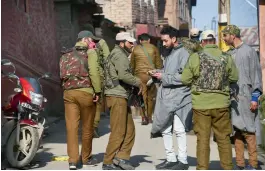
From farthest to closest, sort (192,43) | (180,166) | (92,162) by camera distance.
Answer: (92,162), (192,43), (180,166)

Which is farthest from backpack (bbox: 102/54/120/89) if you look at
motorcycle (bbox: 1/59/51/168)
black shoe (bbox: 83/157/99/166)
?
black shoe (bbox: 83/157/99/166)

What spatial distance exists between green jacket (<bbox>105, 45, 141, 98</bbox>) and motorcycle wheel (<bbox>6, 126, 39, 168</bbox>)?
3.74ft

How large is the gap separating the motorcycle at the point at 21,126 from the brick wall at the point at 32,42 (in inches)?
35.6

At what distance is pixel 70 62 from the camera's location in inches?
257

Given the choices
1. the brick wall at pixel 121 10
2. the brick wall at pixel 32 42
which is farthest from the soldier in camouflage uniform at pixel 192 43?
the brick wall at pixel 121 10

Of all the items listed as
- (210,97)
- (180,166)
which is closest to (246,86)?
(210,97)

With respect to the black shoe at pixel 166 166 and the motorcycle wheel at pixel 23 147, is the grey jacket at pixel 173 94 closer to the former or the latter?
the black shoe at pixel 166 166

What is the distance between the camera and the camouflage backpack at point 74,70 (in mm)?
6508

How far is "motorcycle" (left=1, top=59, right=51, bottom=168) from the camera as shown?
21.0 feet

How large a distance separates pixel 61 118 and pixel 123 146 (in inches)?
214

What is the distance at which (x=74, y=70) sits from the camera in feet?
21.3

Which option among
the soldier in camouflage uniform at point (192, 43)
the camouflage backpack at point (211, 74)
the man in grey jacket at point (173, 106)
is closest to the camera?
the camouflage backpack at point (211, 74)

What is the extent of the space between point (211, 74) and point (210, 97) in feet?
0.87

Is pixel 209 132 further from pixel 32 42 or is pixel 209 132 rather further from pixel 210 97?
pixel 32 42
